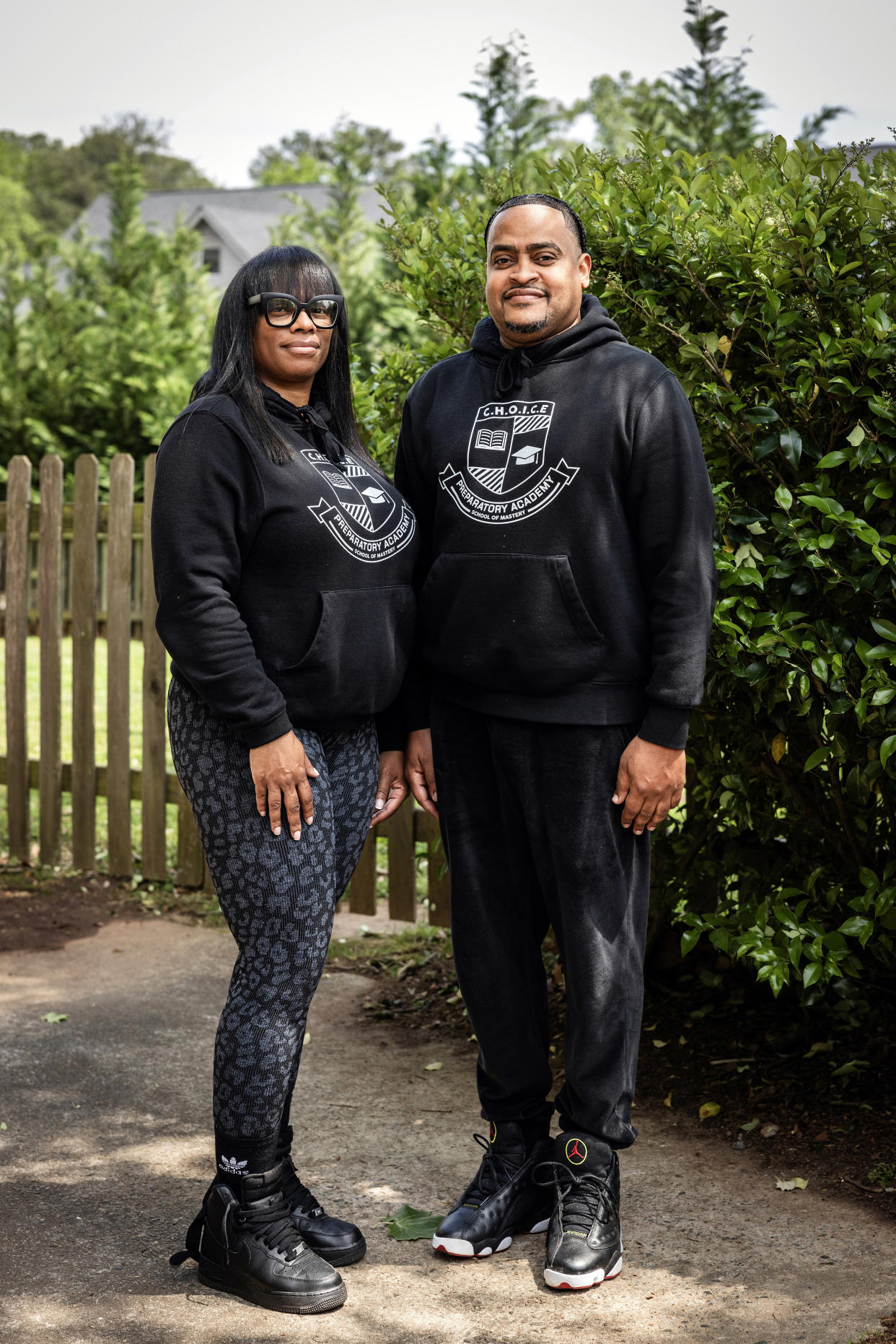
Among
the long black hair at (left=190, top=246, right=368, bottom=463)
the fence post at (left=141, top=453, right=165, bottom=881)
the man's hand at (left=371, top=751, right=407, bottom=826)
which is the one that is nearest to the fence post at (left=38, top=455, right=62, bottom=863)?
the fence post at (left=141, top=453, right=165, bottom=881)

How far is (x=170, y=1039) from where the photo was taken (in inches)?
156

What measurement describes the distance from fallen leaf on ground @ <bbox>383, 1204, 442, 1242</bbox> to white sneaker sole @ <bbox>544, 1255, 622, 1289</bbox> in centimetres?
33

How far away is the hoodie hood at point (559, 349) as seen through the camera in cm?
269

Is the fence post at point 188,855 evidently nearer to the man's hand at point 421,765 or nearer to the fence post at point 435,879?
the fence post at point 435,879

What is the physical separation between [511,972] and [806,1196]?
89 centimetres

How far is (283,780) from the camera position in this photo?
8.05ft

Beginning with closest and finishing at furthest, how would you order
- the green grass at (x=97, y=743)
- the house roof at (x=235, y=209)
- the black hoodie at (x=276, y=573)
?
1. the black hoodie at (x=276, y=573)
2. the green grass at (x=97, y=743)
3. the house roof at (x=235, y=209)

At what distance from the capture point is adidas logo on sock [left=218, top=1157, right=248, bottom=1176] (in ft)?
8.30

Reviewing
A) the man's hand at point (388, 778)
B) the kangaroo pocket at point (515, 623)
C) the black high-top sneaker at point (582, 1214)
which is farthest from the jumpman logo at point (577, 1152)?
the kangaroo pocket at point (515, 623)

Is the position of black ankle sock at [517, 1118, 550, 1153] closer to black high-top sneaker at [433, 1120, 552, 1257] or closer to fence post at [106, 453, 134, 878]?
black high-top sneaker at [433, 1120, 552, 1257]

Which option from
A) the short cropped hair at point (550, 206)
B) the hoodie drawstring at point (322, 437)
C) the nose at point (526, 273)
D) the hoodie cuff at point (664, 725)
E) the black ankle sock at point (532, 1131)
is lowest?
the black ankle sock at point (532, 1131)

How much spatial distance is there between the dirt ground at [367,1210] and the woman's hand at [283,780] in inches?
38.6

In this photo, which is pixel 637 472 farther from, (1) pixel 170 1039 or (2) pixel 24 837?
(2) pixel 24 837

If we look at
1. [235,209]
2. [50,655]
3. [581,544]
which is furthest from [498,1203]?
[235,209]
